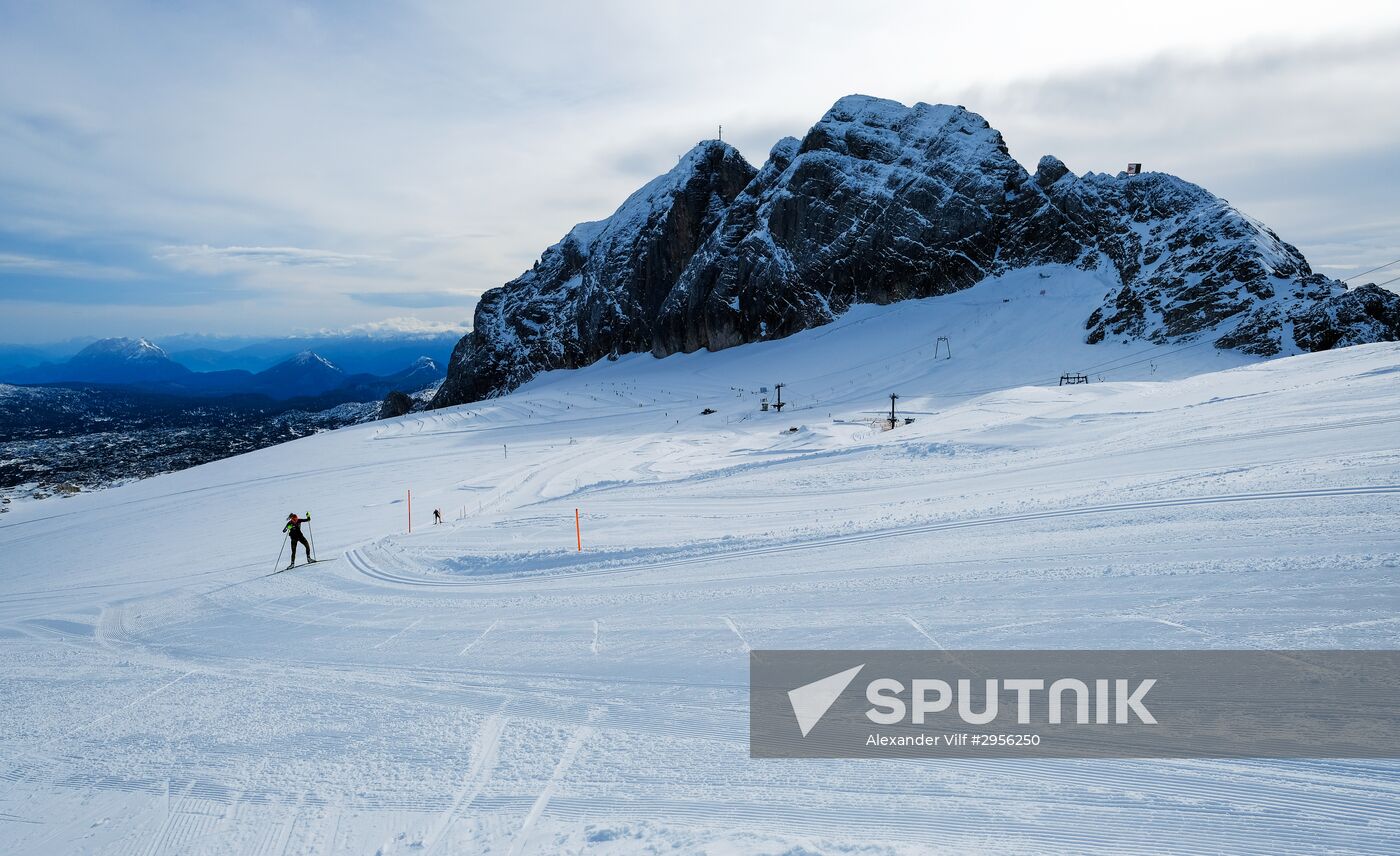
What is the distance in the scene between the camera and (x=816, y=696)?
6.22 meters

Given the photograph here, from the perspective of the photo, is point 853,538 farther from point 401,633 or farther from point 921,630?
point 401,633

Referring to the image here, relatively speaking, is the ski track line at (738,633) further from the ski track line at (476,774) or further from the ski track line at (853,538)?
the ski track line at (476,774)

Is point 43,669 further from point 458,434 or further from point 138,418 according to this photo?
point 138,418

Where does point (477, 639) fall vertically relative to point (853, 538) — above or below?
below

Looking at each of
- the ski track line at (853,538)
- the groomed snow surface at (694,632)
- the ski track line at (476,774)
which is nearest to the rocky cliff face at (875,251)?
the groomed snow surface at (694,632)

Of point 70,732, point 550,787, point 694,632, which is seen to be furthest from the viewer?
point 694,632

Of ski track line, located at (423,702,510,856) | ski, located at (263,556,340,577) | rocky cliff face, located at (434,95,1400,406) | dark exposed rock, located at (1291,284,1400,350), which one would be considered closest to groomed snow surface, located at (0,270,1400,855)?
ski track line, located at (423,702,510,856)

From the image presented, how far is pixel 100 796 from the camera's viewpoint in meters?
5.88

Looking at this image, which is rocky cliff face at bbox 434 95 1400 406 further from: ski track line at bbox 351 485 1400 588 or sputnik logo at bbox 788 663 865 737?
sputnik logo at bbox 788 663 865 737

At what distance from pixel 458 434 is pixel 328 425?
13923 cm

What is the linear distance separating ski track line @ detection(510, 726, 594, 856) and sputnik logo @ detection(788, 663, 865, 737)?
6.85 ft

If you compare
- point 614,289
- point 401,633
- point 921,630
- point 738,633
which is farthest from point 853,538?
point 614,289

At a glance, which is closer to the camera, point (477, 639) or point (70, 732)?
point (70, 732)

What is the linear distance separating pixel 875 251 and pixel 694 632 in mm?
59338
